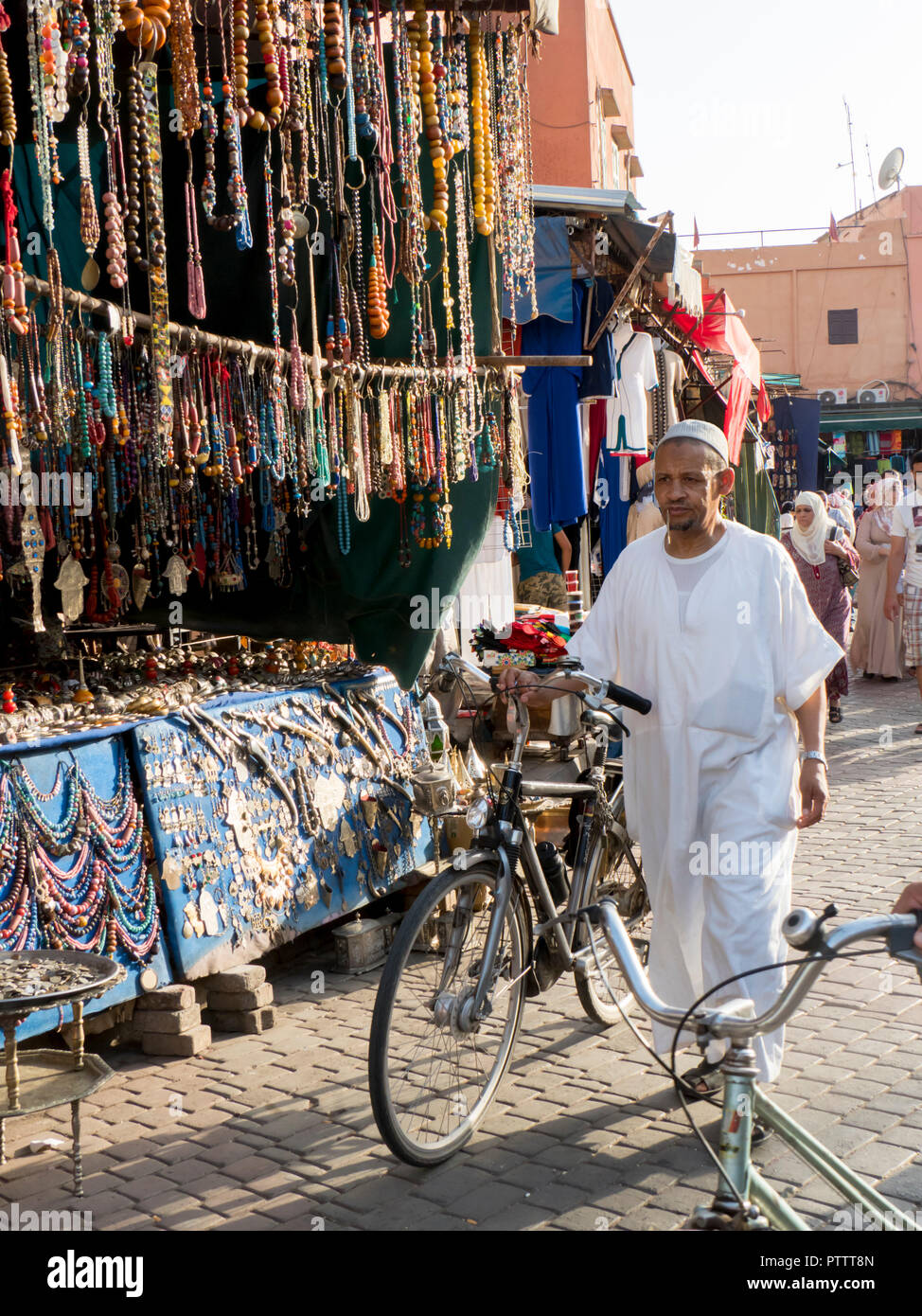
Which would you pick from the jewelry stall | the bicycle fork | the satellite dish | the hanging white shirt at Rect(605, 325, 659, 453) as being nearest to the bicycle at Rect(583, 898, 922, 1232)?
the bicycle fork

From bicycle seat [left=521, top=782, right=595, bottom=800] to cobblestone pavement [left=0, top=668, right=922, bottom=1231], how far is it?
93 centimetres

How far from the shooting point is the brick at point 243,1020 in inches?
186

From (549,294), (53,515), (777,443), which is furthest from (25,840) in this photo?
(777,443)

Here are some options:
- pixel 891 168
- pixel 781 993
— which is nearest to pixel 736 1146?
pixel 781 993

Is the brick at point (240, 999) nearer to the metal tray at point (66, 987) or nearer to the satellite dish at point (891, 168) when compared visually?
the metal tray at point (66, 987)

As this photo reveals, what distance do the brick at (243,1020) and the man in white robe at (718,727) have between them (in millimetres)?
1600

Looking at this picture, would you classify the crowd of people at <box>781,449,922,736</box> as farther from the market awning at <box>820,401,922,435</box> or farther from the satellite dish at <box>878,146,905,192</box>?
the satellite dish at <box>878,146,905,192</box>

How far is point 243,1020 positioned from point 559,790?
62.3 inches

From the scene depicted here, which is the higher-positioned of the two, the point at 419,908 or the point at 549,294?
the point at 549,294

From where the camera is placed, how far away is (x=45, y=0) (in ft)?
10.4
